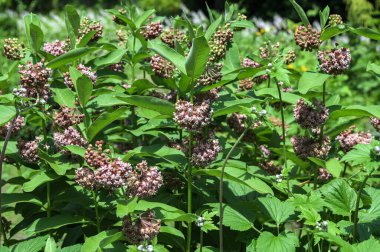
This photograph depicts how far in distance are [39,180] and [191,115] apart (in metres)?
0.75

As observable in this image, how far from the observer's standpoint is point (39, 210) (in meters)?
3.04

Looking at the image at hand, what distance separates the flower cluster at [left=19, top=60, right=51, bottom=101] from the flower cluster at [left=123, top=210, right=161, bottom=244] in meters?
0.67

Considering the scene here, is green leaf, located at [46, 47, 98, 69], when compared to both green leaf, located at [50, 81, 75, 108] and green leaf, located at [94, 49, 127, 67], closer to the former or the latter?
green leaf, located at [50, 81, 75, 108]

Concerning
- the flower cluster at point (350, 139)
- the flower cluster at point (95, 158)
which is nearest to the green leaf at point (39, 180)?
the flower cluster at point (95, 158)

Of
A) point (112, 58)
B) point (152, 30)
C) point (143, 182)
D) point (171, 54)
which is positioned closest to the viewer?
point (143, 182)

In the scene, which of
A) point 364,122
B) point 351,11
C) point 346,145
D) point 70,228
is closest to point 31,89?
point 70,228

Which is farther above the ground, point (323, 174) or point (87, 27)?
point (87, 27)

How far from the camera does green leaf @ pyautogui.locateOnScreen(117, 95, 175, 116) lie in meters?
2.24

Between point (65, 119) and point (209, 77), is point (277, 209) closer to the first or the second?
point (209, 77)

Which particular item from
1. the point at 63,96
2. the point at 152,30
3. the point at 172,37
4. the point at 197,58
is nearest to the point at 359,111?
the point at 197,58

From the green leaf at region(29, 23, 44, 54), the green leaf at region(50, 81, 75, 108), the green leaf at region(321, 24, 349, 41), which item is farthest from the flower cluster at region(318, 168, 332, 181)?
the green leaf at region(29, 23, 44, 54)

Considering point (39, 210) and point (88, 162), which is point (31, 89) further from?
point (39, 210)

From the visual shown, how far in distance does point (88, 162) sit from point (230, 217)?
2.22 feet

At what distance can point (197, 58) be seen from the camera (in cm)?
220
